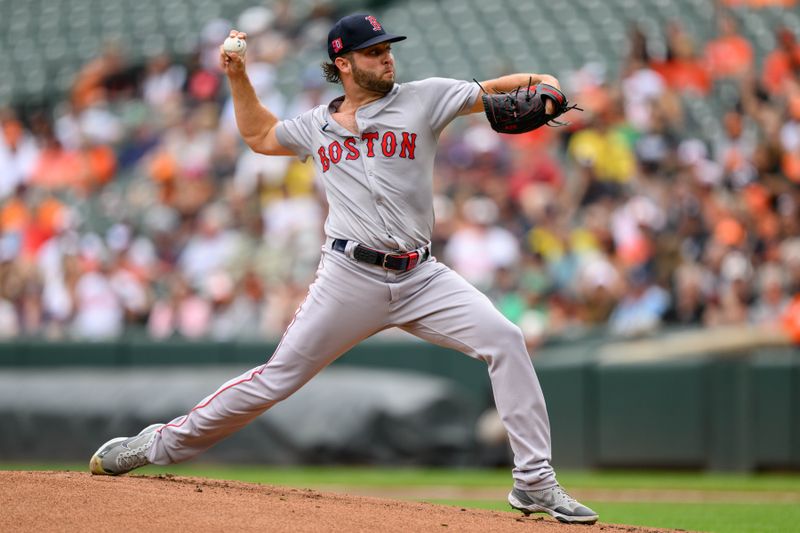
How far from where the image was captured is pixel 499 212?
1209cm

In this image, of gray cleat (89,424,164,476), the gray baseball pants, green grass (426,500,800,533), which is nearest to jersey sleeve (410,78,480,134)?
the gray baseball pants

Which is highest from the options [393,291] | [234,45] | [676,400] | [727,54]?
[727,54]

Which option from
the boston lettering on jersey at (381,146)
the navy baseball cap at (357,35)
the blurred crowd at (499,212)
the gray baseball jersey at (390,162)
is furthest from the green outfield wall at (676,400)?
the navy baseball cap at (357,35)

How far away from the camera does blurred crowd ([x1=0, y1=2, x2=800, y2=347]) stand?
430 inches

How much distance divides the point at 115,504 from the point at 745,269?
22.8 feet

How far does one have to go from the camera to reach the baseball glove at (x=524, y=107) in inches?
202

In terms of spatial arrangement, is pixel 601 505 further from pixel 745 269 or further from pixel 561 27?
pixel 561 27

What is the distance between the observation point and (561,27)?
15.1m

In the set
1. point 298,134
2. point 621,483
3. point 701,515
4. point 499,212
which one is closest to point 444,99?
point 298,134

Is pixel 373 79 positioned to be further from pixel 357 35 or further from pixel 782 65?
pixel 782 65

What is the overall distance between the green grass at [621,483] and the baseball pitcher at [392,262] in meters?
1.70

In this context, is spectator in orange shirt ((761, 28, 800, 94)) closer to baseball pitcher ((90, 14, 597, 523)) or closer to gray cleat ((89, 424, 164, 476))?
baseball pitcher ((90, 14, 597, 523))

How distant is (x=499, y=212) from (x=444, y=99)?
693 cm

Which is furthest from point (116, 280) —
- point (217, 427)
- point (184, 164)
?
point (217, 427)
